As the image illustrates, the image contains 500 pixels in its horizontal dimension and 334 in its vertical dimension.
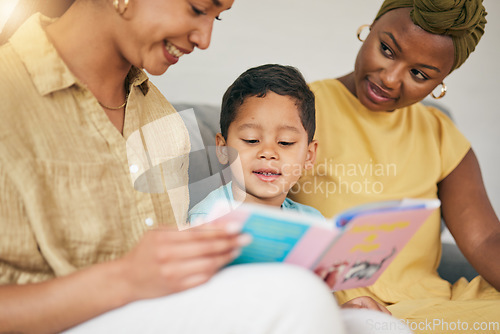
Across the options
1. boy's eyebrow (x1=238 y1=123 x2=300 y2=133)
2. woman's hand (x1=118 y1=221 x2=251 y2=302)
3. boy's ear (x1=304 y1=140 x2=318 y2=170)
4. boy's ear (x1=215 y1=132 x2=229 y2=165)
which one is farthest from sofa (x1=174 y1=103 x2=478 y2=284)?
woman's hand (x1=118 y1=221 x2=251 y2=302)

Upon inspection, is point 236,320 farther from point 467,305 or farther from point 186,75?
point 186,75

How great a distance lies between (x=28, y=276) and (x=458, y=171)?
1460 millimetres

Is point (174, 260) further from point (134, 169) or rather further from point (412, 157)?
point (412, 157)

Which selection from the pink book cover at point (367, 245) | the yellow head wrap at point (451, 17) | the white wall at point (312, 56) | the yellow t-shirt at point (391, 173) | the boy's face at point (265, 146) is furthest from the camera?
the white wall at point (312, 56)

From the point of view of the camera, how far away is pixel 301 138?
1.48 m

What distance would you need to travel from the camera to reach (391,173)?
1740 millimetres

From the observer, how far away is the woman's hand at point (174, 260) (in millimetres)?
679

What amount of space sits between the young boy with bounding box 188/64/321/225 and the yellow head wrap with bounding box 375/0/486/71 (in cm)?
41

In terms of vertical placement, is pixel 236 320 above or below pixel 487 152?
above

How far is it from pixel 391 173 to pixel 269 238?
3.61 ft

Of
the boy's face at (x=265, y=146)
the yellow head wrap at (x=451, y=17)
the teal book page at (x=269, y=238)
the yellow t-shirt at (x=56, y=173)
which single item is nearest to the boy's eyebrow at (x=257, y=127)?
the boy's face at (x=265, y=146)

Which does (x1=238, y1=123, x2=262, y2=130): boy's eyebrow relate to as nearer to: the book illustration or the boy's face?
the boy's face

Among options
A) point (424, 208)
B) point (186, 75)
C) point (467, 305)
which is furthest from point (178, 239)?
point (186, 75)

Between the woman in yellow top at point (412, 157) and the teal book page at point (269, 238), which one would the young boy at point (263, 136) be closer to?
the woman in yellow top at point (412, 157)
